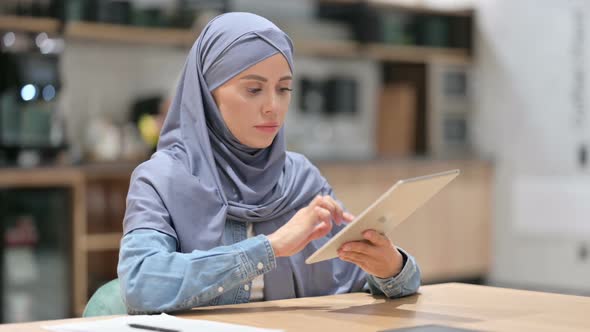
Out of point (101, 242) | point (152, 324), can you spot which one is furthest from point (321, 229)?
point (101, 242)

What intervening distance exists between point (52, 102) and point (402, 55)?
2643 mm

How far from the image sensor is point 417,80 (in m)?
6.75

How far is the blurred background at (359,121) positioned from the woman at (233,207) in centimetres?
267

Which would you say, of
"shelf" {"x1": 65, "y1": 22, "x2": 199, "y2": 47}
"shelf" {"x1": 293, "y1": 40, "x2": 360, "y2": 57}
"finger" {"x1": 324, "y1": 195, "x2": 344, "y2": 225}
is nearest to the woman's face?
"finger" {"x1": 324, "y1": 195, "x2": 344, "y2": 225}

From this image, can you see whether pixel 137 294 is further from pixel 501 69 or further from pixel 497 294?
pixel 501 69

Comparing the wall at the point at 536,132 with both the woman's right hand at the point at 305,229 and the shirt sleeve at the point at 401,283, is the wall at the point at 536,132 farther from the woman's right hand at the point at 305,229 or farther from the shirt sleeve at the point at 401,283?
the woman's right hand at the point at 305,229

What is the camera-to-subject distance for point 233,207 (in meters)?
1.98

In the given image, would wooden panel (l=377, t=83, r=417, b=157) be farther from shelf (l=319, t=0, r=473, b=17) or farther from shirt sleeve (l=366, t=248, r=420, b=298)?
shirt sleeve (l=366, t=248, r=420, b=298)

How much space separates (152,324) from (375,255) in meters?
0.51

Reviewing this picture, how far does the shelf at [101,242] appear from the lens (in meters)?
4.79

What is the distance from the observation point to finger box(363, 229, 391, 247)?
5.92 ft

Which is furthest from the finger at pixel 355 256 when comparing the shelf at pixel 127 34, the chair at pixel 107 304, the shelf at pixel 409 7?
the shelf at pixel 409 7

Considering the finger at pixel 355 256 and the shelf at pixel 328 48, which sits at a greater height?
the shelf at pixel 328 48

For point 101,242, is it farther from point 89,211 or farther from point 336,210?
point 336,210
